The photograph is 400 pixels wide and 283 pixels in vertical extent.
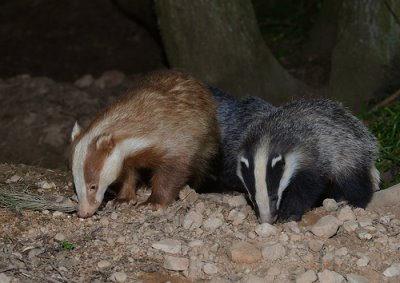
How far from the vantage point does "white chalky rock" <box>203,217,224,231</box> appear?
6375 millimetres

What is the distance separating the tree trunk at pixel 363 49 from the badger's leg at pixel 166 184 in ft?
11.8

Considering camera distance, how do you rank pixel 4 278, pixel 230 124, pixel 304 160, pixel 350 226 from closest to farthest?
pixel 4 278
pixel 350 226
pixel 304 160
pixel 230 124

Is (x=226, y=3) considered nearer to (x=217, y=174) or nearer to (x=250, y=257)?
(x=217, y=174)

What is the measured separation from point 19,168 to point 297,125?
2813 mm

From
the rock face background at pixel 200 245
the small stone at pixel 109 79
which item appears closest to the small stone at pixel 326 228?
the rock face background at pixel 200 245

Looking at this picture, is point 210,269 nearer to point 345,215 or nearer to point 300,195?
point 345,215

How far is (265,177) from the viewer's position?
659 cm

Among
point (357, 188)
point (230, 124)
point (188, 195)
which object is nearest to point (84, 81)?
point (230, 124)

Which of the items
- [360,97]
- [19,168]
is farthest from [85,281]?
[360,97]

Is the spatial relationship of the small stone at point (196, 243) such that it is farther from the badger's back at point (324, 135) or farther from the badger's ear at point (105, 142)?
the badger's back at point (324, 135)

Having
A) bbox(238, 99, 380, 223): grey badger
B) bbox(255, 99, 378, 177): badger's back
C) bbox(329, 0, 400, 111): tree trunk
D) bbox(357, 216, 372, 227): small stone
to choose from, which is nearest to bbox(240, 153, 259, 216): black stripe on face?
bbox(238, 99, 380, 223): grey badger

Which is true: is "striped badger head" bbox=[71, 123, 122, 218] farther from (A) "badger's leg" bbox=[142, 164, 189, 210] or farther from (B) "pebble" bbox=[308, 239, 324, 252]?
(B) "pebble" bbox=[308, 239, 324, 252]

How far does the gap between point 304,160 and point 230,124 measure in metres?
1.61

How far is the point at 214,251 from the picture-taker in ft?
19.8
